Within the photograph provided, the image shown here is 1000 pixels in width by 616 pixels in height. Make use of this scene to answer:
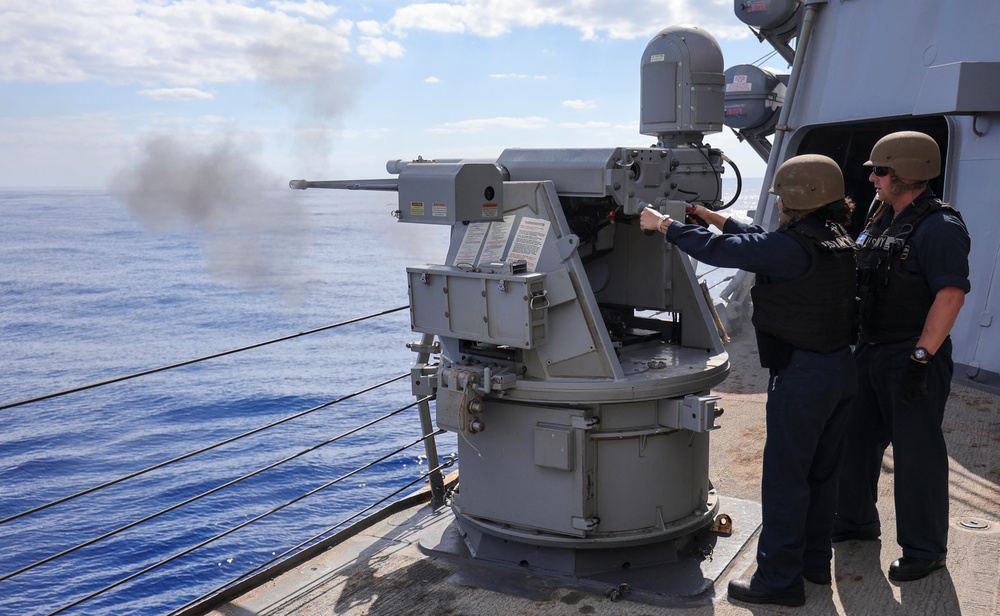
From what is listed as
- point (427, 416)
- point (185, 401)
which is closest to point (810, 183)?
point (427, 416)

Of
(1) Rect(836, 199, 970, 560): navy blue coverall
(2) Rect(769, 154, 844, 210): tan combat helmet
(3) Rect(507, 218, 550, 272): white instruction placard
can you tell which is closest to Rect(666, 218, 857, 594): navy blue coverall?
(2) Rect(769, 154, 844, 210): tan combat helmet

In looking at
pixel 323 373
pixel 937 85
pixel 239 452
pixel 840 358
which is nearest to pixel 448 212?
pixel 840 358

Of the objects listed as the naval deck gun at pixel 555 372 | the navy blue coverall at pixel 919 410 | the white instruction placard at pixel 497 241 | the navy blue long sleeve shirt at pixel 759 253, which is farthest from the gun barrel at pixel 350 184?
the navy blue coverall at pixel 919 410

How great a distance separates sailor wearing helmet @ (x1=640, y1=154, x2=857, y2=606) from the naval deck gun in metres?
0.43

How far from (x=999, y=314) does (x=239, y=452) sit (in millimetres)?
17563

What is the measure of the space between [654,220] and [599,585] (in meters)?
1.43

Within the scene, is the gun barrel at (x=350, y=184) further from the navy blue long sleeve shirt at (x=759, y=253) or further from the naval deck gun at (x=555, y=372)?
the navy blue long sleeve shirt at (x=759, y=253)

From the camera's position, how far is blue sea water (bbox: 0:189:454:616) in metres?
13.5

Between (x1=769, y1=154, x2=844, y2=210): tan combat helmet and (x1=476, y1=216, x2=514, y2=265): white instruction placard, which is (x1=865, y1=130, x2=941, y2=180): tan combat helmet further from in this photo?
(x1=476, y1=216, x2=514, y2=265): white instruction placard

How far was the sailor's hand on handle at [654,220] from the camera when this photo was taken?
3262 millimetres

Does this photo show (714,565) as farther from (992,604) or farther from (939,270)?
(939,270)

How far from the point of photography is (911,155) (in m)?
3.26

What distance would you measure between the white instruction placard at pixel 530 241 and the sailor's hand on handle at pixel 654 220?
419 millimetres

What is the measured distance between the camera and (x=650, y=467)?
3.65 m
